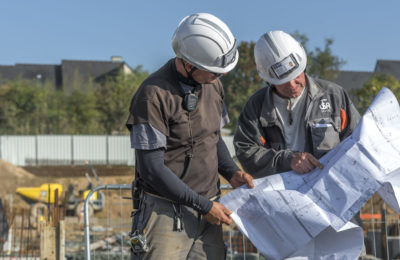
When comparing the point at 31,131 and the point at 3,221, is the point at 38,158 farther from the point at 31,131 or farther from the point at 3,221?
the point at 3,221

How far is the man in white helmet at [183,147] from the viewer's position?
3.38 m

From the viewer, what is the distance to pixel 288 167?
369 centimetres

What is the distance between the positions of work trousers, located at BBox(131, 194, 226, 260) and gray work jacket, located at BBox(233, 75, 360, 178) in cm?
56

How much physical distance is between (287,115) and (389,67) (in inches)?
2354

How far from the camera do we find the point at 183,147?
11.7 feet

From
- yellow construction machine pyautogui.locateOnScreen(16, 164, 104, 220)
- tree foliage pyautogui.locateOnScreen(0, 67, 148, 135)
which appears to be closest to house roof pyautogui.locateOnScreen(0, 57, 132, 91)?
tree foliage pyautogui.locateOnScreen(0, 67, 148, 135)

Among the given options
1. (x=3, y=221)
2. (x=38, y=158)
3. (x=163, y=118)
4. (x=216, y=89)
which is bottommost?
(x=3, y=221)

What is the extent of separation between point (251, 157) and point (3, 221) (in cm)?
826

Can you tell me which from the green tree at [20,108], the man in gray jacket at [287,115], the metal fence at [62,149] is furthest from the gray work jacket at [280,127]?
the green tree at [20,108]

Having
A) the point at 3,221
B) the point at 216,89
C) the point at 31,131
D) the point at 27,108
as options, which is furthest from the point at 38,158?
the point at 216,89

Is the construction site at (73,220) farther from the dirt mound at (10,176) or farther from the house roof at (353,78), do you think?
the house roof at (353,78)

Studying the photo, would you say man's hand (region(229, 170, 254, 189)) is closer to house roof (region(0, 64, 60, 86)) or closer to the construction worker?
the construction worker

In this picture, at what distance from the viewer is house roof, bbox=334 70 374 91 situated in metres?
62.1

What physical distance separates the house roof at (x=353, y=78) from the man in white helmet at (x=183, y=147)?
6006 centimetres
